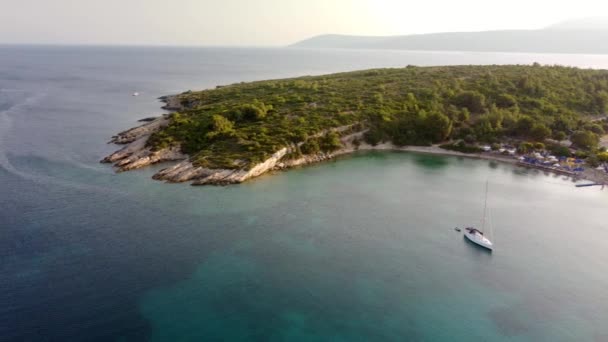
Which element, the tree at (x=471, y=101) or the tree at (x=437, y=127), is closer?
the tree at (x=437, y=127)

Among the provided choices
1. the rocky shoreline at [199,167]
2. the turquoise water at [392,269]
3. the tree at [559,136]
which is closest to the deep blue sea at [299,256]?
the turquoise water at [392,269]

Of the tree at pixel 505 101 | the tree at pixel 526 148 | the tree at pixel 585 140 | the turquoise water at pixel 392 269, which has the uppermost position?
the tree at pixel 505 101

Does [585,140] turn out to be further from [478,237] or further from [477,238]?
[477,238]

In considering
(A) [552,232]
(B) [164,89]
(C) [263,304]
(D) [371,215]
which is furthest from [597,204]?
(B) [164,89]

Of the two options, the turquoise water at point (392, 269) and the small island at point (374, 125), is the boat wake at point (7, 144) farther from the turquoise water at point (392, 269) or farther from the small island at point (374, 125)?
the turquoise water at point (392, 269)

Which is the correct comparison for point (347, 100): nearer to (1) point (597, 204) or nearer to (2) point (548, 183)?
(2) point (548, 183)

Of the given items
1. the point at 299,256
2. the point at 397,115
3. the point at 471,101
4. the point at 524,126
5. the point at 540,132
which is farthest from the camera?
the point at 471,101

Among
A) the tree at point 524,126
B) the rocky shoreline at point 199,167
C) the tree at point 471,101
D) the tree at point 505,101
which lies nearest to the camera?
the rocky shoreline at point 199,167

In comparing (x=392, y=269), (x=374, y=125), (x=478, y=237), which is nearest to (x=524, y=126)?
(x=374, y=125)
